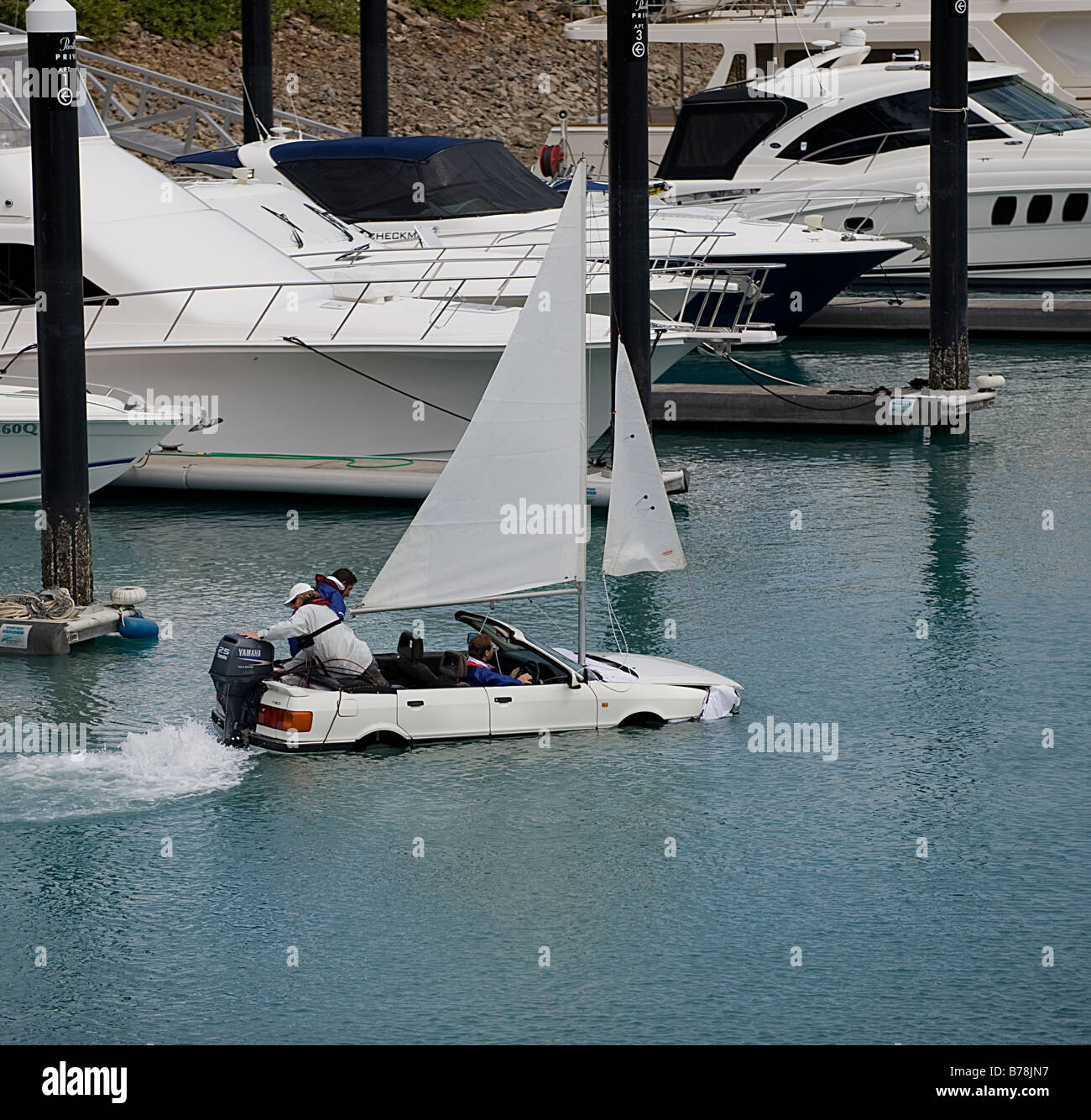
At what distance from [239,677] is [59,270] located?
3833mm

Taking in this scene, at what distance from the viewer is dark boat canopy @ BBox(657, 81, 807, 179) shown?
1334 inches

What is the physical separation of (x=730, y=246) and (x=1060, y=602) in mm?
12216

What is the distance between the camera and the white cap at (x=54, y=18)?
46.6 feet

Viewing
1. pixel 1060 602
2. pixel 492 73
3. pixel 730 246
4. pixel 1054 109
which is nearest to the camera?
pixel 1060 602

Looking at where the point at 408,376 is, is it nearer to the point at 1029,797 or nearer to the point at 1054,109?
the point at 1029,797

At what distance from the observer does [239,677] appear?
12.5 metres

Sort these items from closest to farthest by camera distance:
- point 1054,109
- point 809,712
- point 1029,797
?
1. point 1029,797
2. point 809,712
3. point 1054,109

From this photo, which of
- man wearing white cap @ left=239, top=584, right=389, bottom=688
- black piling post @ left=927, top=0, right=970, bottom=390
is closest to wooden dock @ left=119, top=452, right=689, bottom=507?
black piling post @ left=927, top=0, right=970, bottom=390

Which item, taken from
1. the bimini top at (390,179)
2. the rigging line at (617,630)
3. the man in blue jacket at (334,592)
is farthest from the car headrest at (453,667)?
the bimini top at (390,179)

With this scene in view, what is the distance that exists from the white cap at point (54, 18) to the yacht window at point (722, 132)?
20665mm

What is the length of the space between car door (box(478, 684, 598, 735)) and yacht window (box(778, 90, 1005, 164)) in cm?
2247

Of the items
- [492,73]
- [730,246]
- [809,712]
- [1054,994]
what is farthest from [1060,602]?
[492,73]

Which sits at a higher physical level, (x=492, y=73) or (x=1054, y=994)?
(x=492, y=73)

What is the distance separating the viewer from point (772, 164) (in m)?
33.9
